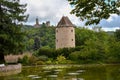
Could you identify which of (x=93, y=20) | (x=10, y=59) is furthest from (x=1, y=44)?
(x=93, y=20)

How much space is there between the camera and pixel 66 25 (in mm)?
79938

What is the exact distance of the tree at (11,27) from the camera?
43219 mm

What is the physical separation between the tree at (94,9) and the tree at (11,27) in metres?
29.9

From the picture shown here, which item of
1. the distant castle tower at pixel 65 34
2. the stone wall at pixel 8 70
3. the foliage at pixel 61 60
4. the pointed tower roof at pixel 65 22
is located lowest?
the foliage at pixel 61 60

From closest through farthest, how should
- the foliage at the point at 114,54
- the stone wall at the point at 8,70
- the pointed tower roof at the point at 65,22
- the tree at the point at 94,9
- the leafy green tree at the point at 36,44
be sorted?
the tree at the point at 94,9 → the stone wall at the point at 8,70 → the foliage at the point at 114,54 → the pointed tower roof at the point at 65,22 → the leafy green tree at the point at 36,44

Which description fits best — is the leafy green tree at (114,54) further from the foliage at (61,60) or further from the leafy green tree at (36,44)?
the leafy green tree at (36,44)

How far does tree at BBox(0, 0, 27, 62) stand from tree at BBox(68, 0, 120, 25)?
98.2 feet

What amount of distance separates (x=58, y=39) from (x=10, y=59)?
20133 mm

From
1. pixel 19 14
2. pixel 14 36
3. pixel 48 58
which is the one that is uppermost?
pixel 19 14

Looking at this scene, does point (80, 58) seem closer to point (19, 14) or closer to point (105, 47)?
point (105, 47)

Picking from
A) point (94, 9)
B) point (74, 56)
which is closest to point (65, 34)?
point (74, 56)

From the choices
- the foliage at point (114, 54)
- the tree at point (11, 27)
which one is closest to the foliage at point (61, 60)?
the foliage at point (114, 54)

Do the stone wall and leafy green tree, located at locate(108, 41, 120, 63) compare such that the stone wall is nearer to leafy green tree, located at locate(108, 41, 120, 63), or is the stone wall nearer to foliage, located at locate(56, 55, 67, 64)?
foliage, located at locate(56, 55, 67, 64)

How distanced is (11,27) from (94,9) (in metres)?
31.8
